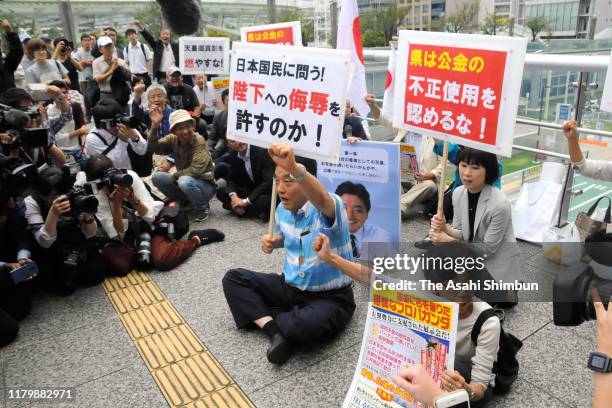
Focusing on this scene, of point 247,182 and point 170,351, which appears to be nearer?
point 170,351

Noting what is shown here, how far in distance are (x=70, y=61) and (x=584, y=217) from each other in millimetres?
8001

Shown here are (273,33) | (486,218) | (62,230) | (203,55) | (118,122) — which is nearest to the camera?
(486,218)

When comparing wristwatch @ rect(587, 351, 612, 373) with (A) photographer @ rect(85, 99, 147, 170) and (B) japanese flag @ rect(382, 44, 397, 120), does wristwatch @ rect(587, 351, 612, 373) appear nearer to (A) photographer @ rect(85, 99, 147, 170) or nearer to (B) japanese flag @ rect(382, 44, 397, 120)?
(B) japanese flag @ rect(382, 44, 397, 120)

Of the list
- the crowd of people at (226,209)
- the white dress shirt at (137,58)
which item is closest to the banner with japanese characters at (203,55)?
the crowd of people at (226,209)

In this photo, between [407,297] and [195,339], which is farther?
[195,339]

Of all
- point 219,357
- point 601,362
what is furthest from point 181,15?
point 601,362

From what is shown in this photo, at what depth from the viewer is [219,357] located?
3.05 metres

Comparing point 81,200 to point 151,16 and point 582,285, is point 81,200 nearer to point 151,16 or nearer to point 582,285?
point 582,285

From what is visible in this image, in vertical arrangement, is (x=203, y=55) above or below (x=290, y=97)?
above

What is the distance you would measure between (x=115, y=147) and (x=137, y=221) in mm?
835

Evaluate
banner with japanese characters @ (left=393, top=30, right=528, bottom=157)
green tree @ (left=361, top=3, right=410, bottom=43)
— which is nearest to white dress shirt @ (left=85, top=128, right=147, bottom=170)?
banner with japanese characters @ (left=393, top=30, right=528, bottom=157)

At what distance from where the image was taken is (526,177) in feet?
14.8

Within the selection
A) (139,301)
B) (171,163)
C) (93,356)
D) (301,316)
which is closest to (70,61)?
(171,163)

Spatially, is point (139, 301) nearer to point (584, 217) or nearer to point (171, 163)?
point (171, 163)
